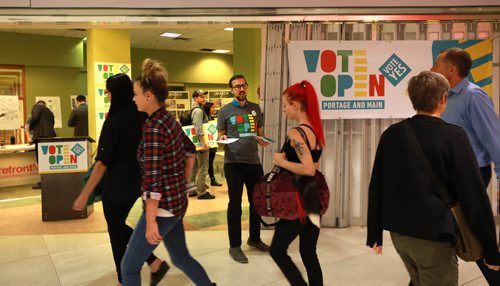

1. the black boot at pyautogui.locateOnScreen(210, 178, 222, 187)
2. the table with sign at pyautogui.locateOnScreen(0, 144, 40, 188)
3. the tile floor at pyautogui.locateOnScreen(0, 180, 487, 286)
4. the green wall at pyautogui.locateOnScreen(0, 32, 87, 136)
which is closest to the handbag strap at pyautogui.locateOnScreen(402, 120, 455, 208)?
the tile floor at pyautogui.locateOnScreen(0, 180, 487, 286)

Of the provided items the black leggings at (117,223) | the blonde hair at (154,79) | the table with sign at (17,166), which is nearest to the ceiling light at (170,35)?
the table with sign at (17,166)

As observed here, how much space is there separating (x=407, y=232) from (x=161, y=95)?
4.80 ft

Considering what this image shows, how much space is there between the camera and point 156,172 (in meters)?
2.22

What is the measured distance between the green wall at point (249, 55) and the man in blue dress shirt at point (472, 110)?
7.14 meters

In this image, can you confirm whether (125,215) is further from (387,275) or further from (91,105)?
(91,105)

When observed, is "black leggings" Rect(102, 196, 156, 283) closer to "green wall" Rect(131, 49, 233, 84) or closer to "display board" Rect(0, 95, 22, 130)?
"display board" Rect(0, 95, 22, 130)

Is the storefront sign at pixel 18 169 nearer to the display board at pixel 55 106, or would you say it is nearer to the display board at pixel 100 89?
the display board at pixel 100 89

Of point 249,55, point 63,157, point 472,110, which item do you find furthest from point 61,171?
point 249,55

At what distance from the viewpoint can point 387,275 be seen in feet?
11.6

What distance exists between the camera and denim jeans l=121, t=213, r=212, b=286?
2299 millimetres

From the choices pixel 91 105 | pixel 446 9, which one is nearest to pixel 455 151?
pixel 446 9

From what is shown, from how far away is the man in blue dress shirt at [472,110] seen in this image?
8.37 ft

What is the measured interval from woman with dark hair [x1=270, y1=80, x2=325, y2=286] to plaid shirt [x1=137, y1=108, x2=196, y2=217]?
1.97ft

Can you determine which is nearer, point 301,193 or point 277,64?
point 301,193
